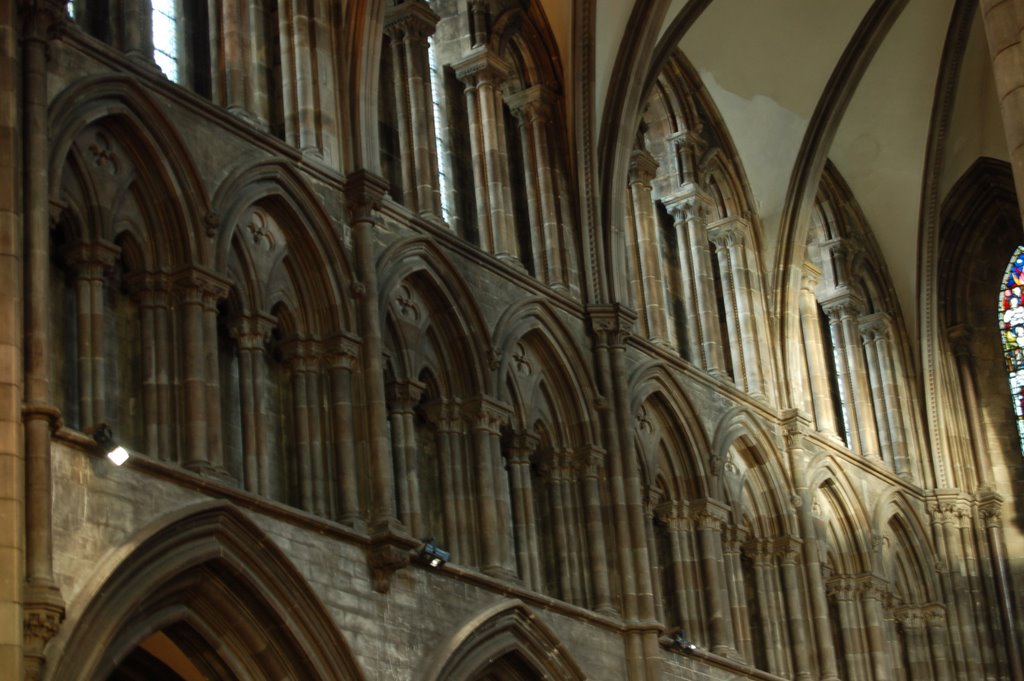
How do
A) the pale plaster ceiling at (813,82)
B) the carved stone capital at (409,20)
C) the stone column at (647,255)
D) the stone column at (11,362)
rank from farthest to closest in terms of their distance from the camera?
1. the pale plaster ceiling at (813,82)
2. the stone column at (647,255)
3. the carved stone capital at (409,20)
4. the stone column at (11,362)

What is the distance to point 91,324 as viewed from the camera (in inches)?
640

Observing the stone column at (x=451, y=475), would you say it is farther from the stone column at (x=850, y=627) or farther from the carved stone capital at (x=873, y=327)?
the carved stone capital at (x=873, y=327)

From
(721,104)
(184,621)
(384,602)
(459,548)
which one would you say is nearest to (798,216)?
(721,104)

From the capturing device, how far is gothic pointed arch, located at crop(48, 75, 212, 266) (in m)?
16.8

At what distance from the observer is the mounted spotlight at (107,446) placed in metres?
15.2

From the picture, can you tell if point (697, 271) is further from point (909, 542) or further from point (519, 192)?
point (909, 542)

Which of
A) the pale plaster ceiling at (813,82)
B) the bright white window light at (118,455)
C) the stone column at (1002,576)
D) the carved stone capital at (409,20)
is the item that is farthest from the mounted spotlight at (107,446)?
the stone column at (1002,576)

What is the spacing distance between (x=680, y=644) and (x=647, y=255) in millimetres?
4953

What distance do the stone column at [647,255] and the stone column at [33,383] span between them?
30.9 ft

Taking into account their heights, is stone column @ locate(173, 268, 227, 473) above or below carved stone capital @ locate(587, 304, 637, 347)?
below

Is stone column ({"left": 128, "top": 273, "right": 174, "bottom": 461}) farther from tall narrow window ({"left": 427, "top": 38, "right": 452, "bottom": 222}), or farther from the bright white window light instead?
tall narrow window ({"left": 427, "top": 38, "right": 452, "bottom": 222})

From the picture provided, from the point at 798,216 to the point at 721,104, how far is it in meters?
1.72

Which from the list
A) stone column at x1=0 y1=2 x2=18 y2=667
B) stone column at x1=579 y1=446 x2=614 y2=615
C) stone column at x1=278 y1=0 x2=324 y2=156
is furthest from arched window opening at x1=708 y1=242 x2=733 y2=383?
stone column at x1=0 y1=2 x2=18 y2=667

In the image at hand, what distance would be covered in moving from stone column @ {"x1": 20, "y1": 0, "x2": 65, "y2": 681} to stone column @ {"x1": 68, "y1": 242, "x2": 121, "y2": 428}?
2.42ft
